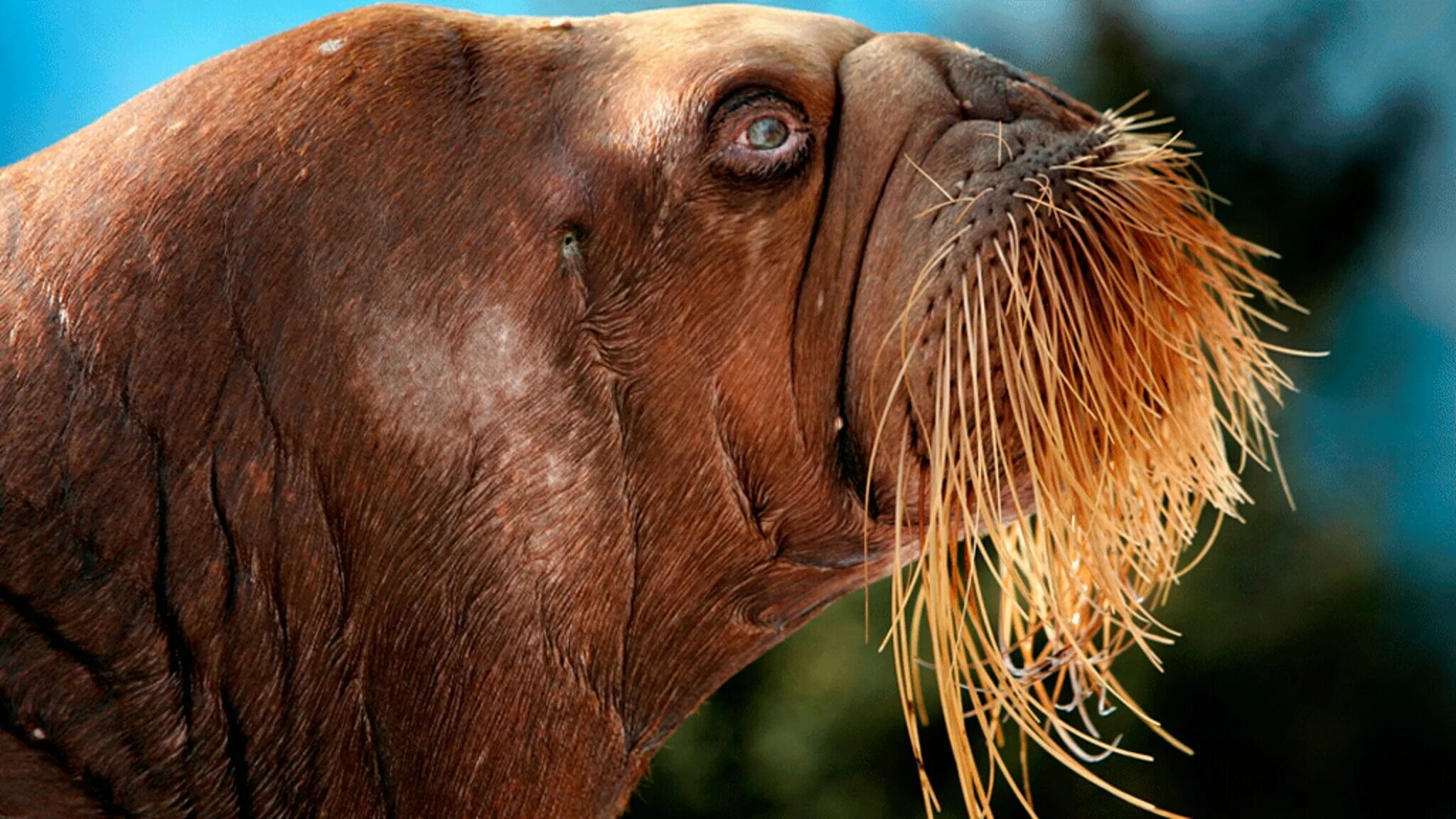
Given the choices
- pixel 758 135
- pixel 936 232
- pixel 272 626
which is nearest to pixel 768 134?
pixel 758 135

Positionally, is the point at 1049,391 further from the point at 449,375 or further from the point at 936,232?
the point at 449,375

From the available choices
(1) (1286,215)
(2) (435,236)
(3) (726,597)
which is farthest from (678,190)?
(1) (1286,215)

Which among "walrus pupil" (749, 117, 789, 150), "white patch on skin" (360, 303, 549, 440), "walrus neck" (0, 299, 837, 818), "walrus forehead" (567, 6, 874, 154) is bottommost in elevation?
"walrus neck" (0, 299, 837, 818)

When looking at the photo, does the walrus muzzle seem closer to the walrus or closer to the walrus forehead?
the walrus

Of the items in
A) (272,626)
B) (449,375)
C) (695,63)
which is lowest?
(272,626)

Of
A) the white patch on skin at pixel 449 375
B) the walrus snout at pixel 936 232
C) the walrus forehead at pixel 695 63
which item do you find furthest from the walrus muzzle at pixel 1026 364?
the white patch on skin at pixel 449 375

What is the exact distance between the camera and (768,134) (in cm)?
102

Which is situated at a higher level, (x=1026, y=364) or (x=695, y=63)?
(x=695, y=63)

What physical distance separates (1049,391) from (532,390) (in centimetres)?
38

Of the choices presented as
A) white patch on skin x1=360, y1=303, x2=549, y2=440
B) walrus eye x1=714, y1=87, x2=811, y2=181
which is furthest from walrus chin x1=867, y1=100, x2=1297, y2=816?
white patch on skin x1=360, y1=303, x2=549, y2=440

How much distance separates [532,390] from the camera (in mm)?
980

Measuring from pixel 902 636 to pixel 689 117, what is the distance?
0.42 metres

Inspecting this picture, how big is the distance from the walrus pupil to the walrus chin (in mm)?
116

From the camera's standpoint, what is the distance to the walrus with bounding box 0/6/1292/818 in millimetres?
904
